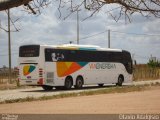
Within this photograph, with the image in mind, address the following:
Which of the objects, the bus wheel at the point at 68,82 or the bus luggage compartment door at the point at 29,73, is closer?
the bus luggage compartment door at the point at 29,73

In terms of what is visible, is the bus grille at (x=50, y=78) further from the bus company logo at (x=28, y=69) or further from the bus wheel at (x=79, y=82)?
the bus wheel at (x=79, y=82)

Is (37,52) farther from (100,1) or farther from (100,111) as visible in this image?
(100,1)

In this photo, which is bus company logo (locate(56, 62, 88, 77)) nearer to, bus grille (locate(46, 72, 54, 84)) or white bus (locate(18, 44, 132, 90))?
white bus (locate(18, 44, 132, 90))

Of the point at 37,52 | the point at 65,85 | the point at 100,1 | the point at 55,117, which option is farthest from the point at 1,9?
the point at 65,85

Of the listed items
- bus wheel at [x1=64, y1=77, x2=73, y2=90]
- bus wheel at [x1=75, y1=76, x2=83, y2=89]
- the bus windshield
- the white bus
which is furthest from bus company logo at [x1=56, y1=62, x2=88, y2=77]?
the bus windshield

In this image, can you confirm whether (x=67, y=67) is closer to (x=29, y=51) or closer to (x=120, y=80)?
(x=29, y=51)

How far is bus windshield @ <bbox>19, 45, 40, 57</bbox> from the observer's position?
30438mm

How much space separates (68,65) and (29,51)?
3.06 metres

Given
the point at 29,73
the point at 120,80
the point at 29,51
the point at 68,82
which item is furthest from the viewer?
the point at 120,80

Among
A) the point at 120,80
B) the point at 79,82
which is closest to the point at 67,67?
the point at 79,82

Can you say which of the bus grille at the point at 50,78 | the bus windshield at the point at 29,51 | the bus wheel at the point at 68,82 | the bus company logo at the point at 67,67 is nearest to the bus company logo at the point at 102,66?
the bus company logo at the point at 67,67

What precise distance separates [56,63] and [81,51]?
306cm

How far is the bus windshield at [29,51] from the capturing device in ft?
99.9

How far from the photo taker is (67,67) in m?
32.4
